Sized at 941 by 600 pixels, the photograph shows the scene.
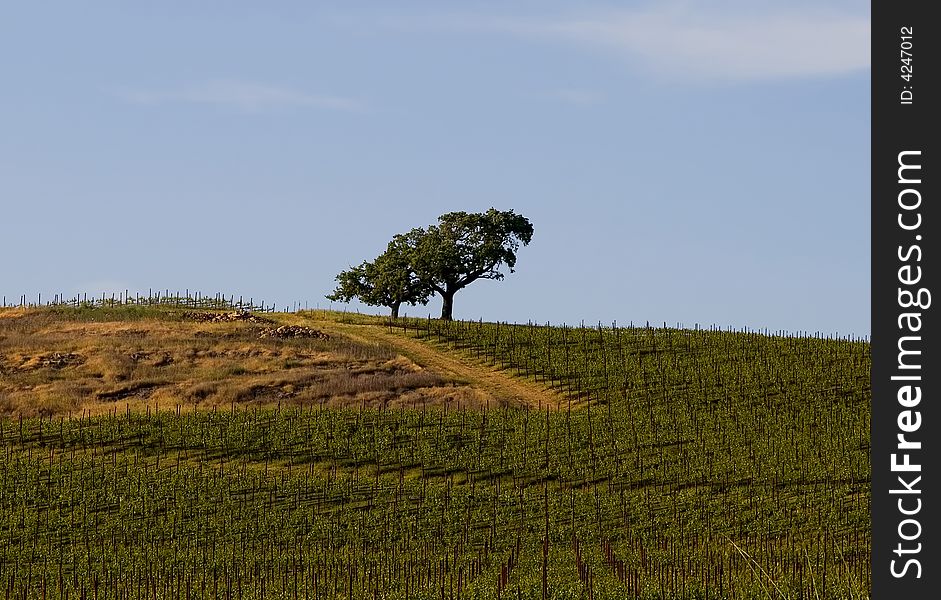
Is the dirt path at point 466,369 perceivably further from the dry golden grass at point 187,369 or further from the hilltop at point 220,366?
the dry golden grass at point 187,369

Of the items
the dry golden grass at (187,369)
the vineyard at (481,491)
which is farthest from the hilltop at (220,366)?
the vineyard at (481,491)

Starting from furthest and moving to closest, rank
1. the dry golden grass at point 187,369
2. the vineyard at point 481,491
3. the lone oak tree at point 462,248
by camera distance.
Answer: the lone oak tree at point 462,248 → the dry golden grass at point 187,369 → the vineyard at point 481,491

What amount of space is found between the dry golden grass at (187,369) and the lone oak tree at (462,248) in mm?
11772

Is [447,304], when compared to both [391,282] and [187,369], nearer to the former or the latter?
[391,282]

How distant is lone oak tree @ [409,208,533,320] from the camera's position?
312 ft

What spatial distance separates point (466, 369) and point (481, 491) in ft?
78.3

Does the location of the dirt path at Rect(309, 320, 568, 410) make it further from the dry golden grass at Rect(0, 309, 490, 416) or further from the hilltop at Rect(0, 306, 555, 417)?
the dry golden grass at Rect(0, 309, 490, 416)

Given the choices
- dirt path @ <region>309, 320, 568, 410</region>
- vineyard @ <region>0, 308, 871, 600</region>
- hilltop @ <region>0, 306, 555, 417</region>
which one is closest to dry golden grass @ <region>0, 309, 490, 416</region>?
hilltop @ <region>0, 306, 555, 417</region>

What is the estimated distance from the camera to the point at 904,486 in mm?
13500

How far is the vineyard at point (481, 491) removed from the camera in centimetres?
3825

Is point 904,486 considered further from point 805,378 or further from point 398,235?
point 398,235

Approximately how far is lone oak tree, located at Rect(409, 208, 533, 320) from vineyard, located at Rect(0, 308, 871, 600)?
19199 mm

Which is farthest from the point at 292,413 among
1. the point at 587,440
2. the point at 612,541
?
the point at 612,541

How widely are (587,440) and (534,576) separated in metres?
24.8
